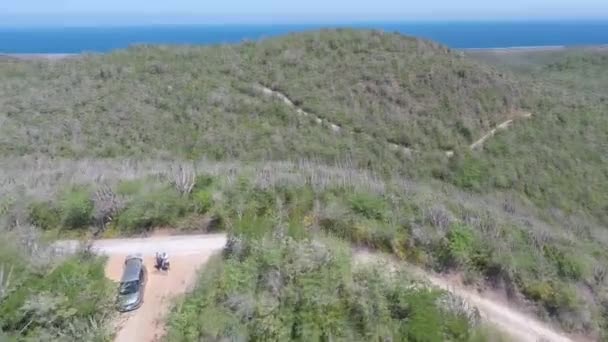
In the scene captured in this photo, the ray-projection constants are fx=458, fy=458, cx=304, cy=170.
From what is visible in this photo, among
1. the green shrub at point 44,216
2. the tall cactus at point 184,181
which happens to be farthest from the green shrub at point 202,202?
the green shrub at point 44,216

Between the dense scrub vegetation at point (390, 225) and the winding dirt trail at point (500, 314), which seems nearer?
the winding dirt trail at point (500, 314)

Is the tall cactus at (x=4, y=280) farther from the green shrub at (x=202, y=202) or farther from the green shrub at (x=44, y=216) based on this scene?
the green shrub at (x=202, y=202)

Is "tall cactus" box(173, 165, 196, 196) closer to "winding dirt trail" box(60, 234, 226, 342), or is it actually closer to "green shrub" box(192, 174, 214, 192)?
"green shrub" box(192, 174, 214, 192)

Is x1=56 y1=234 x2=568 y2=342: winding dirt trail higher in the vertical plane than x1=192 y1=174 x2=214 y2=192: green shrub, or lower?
lower

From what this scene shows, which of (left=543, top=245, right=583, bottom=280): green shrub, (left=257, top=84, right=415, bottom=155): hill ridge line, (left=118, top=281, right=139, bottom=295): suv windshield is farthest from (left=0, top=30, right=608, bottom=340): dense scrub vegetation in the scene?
(left=118, top=281, right=139, bottom=295): suv windshield

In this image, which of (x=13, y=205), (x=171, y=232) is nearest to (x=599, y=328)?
(x=171, y=232)

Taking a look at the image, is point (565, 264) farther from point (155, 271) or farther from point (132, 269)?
point (132, 269)

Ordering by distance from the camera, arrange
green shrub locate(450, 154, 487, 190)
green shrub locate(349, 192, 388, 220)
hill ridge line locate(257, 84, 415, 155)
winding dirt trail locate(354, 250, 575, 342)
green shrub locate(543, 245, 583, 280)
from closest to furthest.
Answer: winding dirt trail locate(354, 250, 575, 342)
green shrub locate(543, 245, 583, 280)
green shrub locate(349, 192, 388, 220)
green shrub locate(450, 154, 487, 190)
hill ridge line locate(257, 84, 415, 155)

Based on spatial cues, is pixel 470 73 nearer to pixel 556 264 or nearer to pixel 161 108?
pixel 161 108
